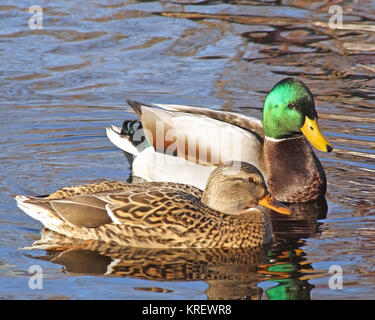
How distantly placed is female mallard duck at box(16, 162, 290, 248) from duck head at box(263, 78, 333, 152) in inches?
55.8

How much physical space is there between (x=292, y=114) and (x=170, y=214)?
2.04 m

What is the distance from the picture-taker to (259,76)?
36.9 ft

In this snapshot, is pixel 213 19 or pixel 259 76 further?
pixel 213 19

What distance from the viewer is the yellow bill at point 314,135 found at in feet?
26.8

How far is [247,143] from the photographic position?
837 cm

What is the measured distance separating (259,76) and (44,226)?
15.5ft

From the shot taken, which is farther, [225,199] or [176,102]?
[176,102]

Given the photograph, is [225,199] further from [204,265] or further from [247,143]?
[247,143]

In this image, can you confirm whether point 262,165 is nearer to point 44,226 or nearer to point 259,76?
point 44,226

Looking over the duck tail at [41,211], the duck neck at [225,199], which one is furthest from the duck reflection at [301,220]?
the duck tail at [41,211]

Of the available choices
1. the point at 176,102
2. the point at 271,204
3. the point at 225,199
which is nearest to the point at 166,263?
the point at 225,199

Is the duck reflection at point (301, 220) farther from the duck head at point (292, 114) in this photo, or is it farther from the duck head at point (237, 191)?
the duck head at point (292, 114)
